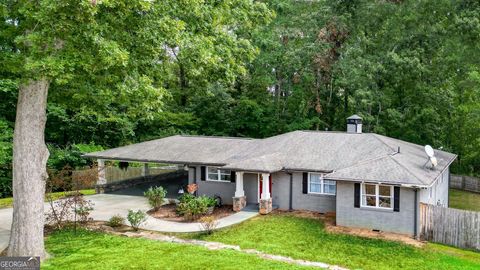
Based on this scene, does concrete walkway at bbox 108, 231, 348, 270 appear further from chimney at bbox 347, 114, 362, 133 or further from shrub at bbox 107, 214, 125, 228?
chimney at bbox 347, 114, 362, 133

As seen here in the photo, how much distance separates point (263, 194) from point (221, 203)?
3.19 metres

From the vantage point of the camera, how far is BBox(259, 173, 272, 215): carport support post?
21703 millimetres

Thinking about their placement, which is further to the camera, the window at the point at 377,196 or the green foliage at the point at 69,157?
the green foliage at the point at 69,157

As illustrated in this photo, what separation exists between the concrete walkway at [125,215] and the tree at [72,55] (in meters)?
3.32

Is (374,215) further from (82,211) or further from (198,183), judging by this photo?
(82,211)

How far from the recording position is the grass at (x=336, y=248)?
15281mm

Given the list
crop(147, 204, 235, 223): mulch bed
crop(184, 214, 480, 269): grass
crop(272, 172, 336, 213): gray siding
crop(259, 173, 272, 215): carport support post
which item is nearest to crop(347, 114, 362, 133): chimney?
crop(272, 172, 336, 213): gray siding

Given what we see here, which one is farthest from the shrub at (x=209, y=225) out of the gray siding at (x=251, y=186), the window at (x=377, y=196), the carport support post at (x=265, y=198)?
the window at (x=377, y=196)

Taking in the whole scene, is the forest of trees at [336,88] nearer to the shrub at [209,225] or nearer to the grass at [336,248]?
the shrub at [209,225]

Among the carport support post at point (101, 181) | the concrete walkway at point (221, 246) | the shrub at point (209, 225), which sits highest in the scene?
the carport support post at point (101, 181)

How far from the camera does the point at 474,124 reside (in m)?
34.1

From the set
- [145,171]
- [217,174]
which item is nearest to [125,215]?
[217,174]

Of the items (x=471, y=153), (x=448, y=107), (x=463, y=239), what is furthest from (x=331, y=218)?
(x=471, y=153)

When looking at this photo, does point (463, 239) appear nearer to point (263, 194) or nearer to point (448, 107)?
point (263, 194)
